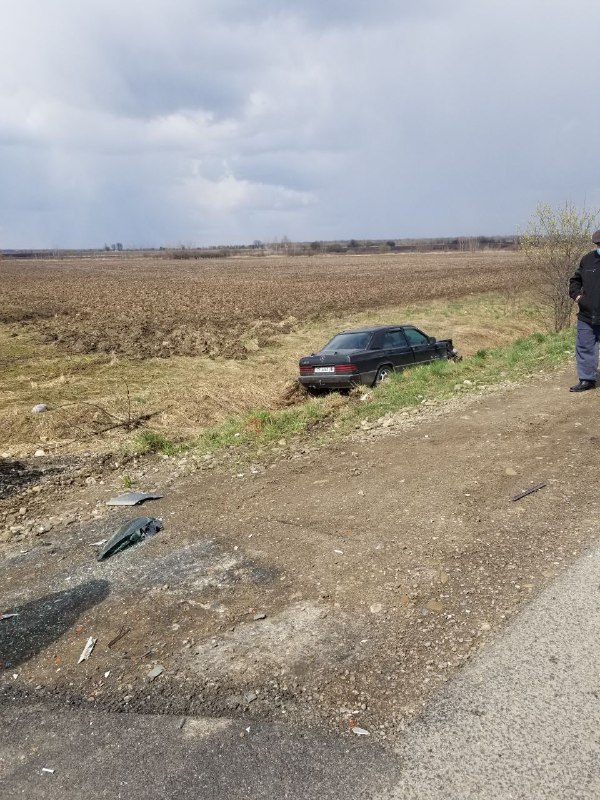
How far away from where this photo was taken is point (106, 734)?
3227 millimetres

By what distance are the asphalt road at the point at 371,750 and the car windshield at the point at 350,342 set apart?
9.28 m

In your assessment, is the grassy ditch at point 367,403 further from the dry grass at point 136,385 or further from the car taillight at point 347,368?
the dry grass at point 136,385

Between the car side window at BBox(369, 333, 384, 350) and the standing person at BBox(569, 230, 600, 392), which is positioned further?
the car side window at BBox(369, 333, 384, 350)

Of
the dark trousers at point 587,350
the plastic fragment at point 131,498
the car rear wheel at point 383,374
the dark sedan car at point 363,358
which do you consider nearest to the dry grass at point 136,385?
the dark sedan car at point 363,358

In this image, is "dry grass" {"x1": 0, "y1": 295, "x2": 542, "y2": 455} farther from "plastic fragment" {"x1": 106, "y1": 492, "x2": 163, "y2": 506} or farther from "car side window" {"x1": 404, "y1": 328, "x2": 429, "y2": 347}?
"plastic fragment" {"x1": 106, "y1": 492, "x2": 163, "y2": 506}

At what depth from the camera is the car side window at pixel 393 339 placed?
12.8 metres

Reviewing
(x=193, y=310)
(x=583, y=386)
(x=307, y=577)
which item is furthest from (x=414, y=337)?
(x=193, y=310)

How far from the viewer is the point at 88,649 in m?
4.01

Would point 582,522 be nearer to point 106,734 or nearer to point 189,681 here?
point 189,681

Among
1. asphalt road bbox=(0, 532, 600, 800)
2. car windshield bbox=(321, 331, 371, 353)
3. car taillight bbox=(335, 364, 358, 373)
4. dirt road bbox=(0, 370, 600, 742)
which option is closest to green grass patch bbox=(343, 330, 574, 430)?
car taillight bbox=(335, 364, 358, 373)

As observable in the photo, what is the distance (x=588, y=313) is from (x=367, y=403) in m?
3.41

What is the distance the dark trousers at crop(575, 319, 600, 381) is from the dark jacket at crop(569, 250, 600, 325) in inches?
5.0

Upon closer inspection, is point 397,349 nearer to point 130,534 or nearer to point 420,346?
point 420,346

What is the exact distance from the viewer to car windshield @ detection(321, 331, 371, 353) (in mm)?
12492
